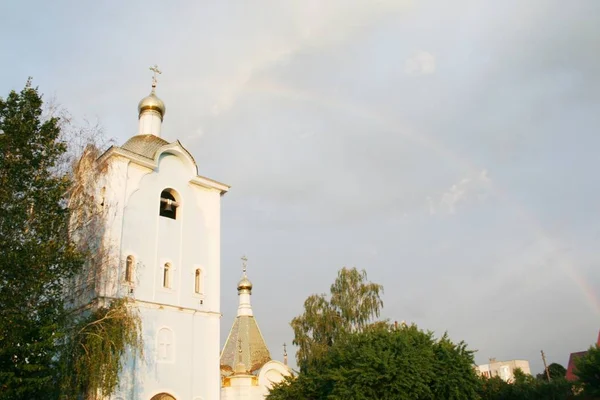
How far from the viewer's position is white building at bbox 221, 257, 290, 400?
27.9 metres

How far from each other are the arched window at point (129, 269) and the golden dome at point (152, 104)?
8.28 metres

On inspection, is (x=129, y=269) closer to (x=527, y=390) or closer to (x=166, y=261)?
(x=166, y=261)

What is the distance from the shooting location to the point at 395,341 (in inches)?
825

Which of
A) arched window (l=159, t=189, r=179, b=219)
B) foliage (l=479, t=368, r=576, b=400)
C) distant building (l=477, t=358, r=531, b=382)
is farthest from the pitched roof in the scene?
distant building (l=477, t=358, r=531, b=382)

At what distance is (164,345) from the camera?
20234 mm

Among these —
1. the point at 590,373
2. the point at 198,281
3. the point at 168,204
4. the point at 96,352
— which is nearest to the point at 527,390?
the point at 590,373

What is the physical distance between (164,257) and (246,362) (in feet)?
36.4

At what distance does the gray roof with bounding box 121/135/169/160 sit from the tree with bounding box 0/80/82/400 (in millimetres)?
8206

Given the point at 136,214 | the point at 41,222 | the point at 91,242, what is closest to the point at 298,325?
the point at 136,214

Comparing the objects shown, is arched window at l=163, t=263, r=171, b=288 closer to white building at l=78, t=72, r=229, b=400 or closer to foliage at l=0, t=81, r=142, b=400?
white building at l=78, t=72, r=229, b=400

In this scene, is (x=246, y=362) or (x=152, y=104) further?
(x=246, y=362)

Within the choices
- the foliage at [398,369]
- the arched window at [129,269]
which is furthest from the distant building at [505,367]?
the arched window at [129,269]

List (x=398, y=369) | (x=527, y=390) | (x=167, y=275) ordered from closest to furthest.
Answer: (x=398, y=369), (x=167, y=275), (x=527, y=390)

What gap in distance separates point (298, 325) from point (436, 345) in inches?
406
